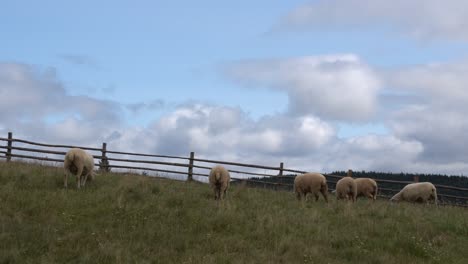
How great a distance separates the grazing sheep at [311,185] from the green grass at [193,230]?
8.32ft

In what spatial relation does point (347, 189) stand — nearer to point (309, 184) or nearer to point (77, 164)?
point (309, 184)

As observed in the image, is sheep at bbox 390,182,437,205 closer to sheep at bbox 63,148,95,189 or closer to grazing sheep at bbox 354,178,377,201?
grazing sheep at bbox 354,178,377,201

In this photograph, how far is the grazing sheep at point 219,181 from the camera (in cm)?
1422

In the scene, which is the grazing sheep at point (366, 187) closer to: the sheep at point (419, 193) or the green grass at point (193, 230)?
the sheep at point (419, 193)

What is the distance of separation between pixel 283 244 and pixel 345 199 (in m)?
8.38

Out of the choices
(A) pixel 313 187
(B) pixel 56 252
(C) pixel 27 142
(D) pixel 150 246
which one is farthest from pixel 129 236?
(C) pixel 27 142

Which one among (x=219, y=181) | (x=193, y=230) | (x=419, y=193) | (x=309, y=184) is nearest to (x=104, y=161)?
(x=219, y=181)

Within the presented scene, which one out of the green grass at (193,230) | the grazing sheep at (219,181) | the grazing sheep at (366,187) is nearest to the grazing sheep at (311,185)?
the grazing sheep at (366,187)

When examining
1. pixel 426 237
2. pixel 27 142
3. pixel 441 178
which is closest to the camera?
pixel 426 237

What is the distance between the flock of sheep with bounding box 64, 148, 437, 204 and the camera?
13.7 metres

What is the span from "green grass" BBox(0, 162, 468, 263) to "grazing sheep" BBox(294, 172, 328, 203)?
8.32ft

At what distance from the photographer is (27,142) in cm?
2192

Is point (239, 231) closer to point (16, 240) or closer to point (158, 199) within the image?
point (158, 199)

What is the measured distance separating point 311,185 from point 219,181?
133 inches
